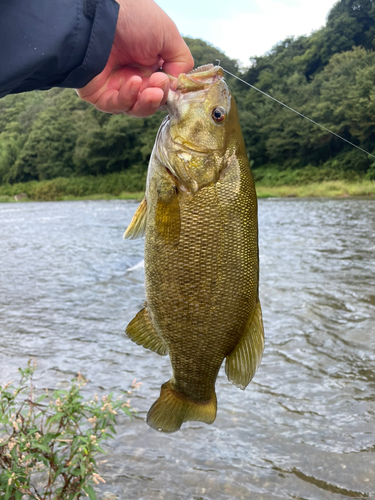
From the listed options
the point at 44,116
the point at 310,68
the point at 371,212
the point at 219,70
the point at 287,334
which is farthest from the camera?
the point at 310,68

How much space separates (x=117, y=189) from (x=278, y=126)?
22.1 meters

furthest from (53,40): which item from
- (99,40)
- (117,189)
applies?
(117,189)

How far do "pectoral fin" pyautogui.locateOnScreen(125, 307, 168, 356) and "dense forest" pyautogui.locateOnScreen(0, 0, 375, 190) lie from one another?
3555 cm

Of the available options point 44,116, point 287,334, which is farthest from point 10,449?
point 44,116

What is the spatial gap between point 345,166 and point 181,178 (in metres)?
53.8

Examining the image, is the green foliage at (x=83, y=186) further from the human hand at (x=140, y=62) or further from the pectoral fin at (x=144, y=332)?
the pectoral fin at (x=144, y=332)

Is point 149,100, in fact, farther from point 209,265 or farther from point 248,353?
point 248,353

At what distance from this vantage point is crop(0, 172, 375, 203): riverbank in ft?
137

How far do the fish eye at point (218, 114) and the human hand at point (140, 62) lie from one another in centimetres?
24

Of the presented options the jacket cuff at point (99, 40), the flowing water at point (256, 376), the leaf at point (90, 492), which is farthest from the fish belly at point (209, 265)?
the flowing water at point (256, 376)

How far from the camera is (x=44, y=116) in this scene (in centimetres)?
6512

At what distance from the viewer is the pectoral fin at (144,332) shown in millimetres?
2150

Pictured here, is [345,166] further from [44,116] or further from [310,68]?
[44,116]

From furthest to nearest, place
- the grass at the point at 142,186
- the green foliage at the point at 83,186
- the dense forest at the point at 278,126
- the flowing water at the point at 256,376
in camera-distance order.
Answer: the green foliage at the point at 83,186
the dense forest at the point at 278,126
the grass at the point at 142,186
the flowing water at the point at 256,376
